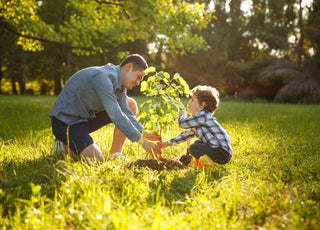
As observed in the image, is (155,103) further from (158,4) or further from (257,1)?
(257,1)

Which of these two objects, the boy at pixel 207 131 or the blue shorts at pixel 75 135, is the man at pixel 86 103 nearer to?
the blue shorts at pixel 75 135

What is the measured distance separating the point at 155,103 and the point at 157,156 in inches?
26.9

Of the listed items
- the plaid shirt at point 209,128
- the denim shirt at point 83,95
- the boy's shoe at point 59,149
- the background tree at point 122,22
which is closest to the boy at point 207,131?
the plaid shirt at point 209,128

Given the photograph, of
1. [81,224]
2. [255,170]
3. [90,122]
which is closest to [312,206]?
[255,170]

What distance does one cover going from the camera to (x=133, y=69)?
3.41 metres

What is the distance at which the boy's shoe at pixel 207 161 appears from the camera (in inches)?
127

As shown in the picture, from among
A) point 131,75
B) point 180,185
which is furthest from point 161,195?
point 131,75

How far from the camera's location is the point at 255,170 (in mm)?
3225

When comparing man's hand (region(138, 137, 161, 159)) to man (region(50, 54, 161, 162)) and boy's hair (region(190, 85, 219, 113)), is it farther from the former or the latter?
boy's hair (region(190, 85, 219, 113))

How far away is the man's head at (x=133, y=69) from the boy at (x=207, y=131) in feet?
2.57

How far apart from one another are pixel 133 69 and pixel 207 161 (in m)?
1.54

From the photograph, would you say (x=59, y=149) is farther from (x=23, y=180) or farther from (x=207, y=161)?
(x=207, y=161)

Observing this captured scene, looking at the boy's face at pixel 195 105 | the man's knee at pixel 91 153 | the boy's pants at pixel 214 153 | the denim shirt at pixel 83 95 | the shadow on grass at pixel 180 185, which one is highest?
the denim shirt at pixel 83 95

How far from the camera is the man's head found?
3.38 m
